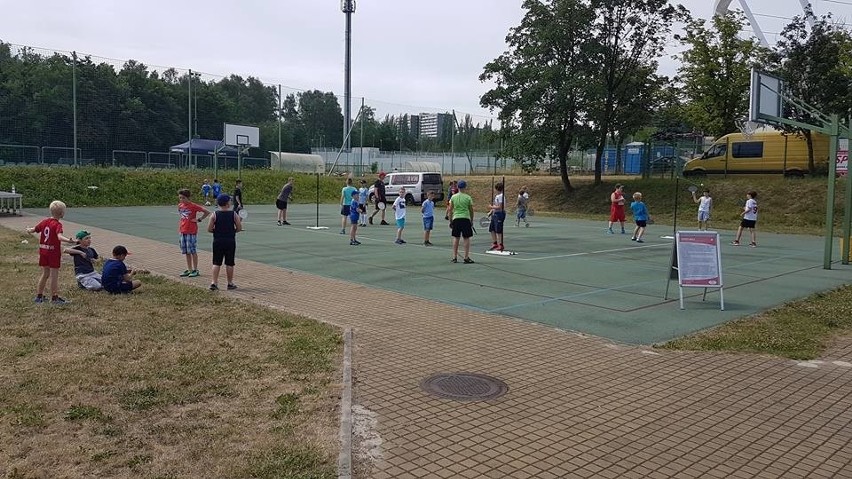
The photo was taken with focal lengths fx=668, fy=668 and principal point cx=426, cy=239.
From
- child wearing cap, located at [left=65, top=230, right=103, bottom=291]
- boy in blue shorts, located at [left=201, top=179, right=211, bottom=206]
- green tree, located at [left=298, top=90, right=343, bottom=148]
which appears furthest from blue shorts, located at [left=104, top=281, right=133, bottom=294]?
green tree, located at [left=298, top=90, right=343, bottom=148]

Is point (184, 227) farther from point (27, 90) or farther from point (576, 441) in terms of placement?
point (27, 90)

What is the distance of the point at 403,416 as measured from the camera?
5336 millimetres

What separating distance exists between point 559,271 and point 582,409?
842 centimetres

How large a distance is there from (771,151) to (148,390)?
119 feet

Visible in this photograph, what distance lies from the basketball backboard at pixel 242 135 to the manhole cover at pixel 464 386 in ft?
127

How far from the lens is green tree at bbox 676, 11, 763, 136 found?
40625 mm

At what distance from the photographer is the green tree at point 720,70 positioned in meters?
40.6

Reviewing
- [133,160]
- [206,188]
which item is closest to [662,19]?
[206,188]

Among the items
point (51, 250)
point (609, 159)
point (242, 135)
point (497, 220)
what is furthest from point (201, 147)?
point (51, 250)

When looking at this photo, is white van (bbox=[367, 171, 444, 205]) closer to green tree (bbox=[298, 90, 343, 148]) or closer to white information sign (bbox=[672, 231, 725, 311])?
white information sign (bbox=[672, 231, 725, 311])

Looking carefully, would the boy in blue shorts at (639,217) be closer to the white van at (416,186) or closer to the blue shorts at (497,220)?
the blue shorts at (497,220)

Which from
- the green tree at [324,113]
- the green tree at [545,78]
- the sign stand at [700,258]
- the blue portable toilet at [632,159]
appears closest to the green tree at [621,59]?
the green tree at [545,78]

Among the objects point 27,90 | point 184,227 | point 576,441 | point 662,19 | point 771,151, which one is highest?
point 662,19

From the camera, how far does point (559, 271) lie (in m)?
13.9
